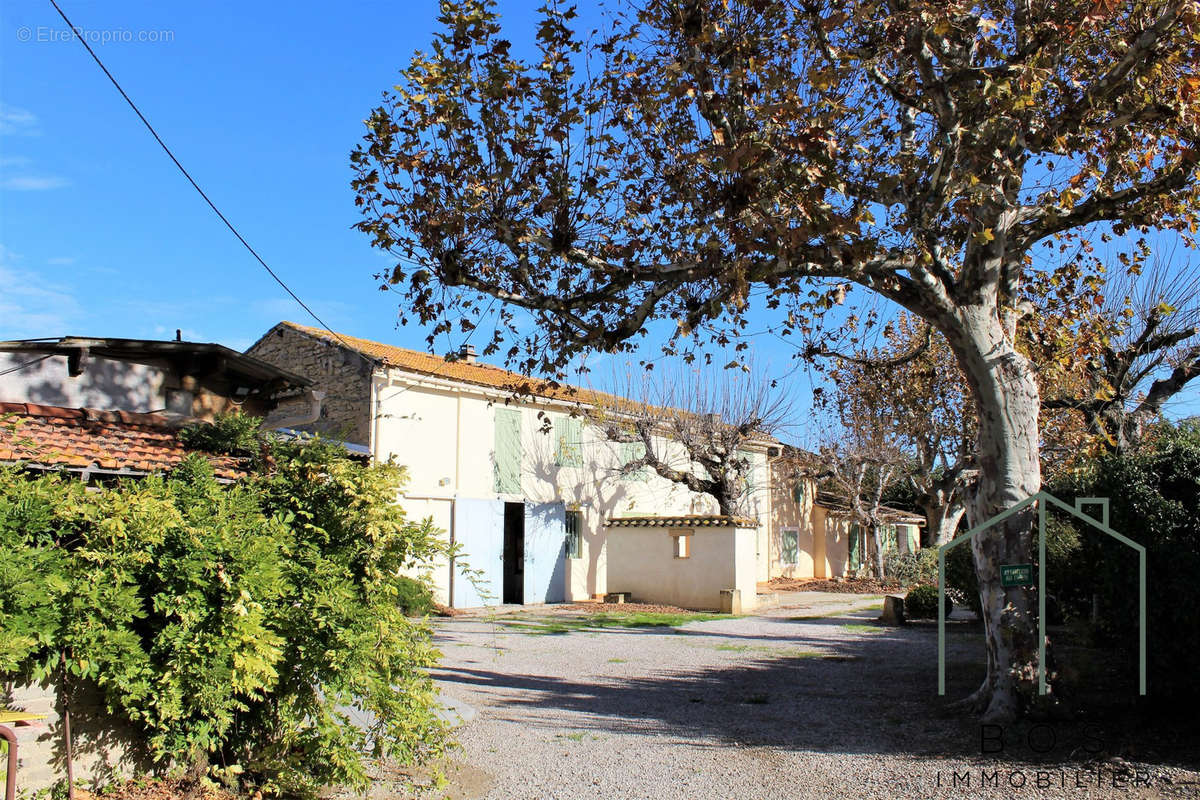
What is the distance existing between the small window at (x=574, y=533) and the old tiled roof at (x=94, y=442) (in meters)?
Answer: 14.1

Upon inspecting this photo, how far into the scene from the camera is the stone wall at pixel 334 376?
61.1 feet

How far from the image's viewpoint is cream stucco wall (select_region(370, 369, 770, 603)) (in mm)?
18797

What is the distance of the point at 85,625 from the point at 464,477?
15527mm

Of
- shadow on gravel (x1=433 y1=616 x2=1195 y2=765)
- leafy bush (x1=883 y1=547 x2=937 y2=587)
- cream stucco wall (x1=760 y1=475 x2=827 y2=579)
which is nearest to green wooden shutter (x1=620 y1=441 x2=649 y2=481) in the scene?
cream stucco wall (x1=760 y1=475 x2=827 y2=579)

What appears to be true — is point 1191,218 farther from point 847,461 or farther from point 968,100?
point 847,461

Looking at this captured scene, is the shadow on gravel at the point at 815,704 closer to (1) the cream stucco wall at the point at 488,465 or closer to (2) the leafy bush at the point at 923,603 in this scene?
(2) the leafy bush at the point at 923,603

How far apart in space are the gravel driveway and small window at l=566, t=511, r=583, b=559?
30.3 ft

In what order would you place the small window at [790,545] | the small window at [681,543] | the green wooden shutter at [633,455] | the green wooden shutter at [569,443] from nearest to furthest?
the small window at [681,543], the green wooden shutter at [569,443], the green wooden shutter at [633,455], the small window at [790,545]

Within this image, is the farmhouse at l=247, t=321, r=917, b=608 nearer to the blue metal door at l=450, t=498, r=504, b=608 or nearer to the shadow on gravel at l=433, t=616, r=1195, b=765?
the blue metal door at l=450, t=498, r=504, b=608

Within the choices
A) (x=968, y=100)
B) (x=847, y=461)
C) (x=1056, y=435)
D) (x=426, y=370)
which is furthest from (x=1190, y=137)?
(x=847, y=461)

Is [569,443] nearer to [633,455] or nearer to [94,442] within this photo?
[633,455]

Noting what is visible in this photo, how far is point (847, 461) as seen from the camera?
1111 inches

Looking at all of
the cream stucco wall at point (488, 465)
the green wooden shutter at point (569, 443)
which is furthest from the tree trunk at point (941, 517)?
the green wooden shutter at point (569, 443)

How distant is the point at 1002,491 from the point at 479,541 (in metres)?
14.6
